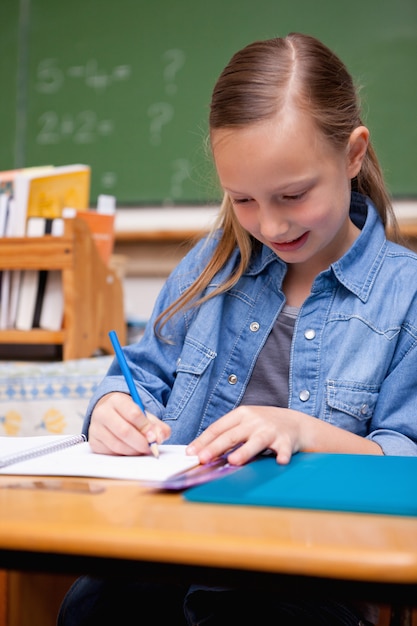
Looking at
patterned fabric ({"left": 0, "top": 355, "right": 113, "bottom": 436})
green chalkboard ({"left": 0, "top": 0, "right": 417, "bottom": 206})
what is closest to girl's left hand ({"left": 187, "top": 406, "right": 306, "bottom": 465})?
patterned fabric ({"left": 0, "top": 355, "right": 113, "bottom": 436})

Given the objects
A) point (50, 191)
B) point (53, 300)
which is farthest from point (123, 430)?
point (50, 191)

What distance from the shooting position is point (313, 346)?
3.30ft

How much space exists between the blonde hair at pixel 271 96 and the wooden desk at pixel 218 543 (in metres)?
0.57

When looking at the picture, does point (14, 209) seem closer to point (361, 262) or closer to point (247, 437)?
point (361, 262)

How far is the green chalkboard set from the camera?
2.75 metres

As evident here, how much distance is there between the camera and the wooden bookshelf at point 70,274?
2223 millimetres

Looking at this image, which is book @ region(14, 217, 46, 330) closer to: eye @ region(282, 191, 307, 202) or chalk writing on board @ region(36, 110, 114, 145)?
chalk writing on board @ region(36, 110, 114, 145)

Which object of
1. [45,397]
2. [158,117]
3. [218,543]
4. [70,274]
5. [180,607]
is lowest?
[45,397]

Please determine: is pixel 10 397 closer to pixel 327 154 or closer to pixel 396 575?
pixel 327 154

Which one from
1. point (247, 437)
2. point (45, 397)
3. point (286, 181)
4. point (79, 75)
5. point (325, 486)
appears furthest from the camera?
point (79, 75)

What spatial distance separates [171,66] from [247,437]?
2.61 m

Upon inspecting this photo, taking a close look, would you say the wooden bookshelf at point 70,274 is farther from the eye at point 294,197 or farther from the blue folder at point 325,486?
the blue folder at point 325,486

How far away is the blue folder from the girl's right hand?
0.48ft

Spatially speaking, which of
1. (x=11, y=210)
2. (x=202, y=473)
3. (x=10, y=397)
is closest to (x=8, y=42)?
(x=11, y=210)
